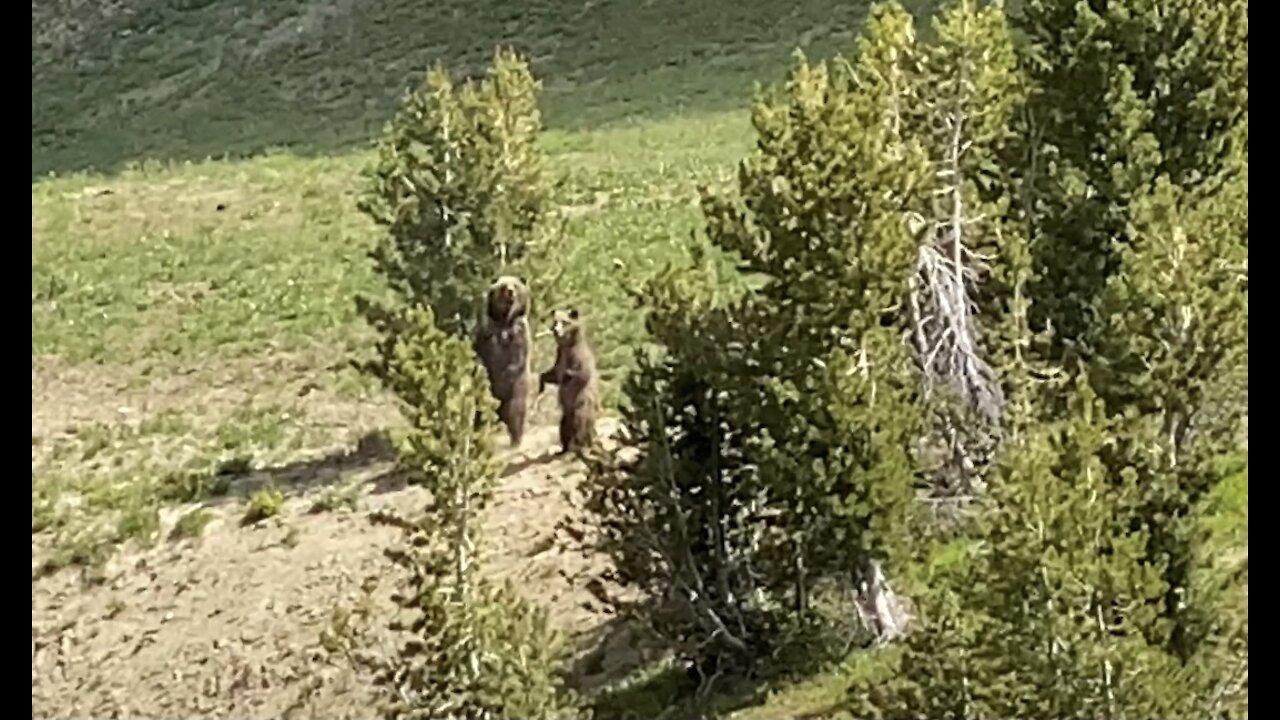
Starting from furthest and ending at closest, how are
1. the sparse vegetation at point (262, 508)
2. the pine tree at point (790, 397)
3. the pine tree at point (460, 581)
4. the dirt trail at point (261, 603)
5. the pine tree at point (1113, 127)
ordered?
the sparse vegetation at point (262, 508)
the dirt trail at point (261, 603)
the pine tree at point (1113, 127)
the pine tree at point (790, 397)
the pine tree at point (460, 581)

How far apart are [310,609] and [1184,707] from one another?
9073mm

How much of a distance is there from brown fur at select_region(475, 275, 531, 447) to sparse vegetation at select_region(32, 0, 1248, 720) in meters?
0.65

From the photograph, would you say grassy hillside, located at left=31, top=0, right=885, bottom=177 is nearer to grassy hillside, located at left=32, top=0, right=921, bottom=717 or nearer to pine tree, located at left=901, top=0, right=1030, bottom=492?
grassy hillside, located at left=32, top=0, right=921, bottom=717

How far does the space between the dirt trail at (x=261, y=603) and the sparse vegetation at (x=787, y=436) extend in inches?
1.6

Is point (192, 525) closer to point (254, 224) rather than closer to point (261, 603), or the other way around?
point (261, 603)

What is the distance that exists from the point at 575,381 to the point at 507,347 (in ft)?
3.54

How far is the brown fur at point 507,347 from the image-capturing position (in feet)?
61.7

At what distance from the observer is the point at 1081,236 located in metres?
16.1

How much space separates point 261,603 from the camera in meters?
17.6

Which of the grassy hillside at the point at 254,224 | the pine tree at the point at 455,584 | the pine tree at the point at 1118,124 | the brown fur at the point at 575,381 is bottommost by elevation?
the grassy hillside at the point at 254,224

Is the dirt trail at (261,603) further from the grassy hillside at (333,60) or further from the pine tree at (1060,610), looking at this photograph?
the grassy hillside at (333,60)

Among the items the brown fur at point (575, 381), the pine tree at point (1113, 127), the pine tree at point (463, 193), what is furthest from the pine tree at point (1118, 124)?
the pine tree at point (463, 193)

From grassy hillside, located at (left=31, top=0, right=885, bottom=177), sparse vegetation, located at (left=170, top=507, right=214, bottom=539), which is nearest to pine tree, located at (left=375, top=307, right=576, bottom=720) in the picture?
sparse vegetation, located at (left=170, top=507, right=214, bottom=539)
